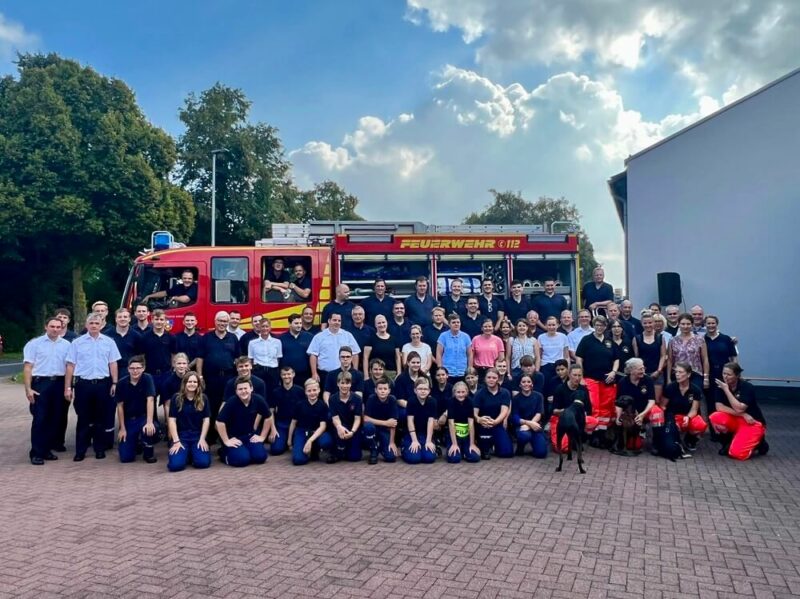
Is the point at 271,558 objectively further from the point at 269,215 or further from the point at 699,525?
the point at 269,215

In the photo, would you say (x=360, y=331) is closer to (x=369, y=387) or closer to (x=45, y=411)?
(x=369, y=387)

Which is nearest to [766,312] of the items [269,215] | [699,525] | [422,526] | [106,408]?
[699,525]

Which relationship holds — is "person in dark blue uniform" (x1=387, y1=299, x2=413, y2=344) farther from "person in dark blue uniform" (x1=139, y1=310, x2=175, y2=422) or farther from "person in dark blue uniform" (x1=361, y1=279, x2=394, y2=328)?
"person in dark blue uniform" (x1=139, y1=310, x2=175, y2=422)

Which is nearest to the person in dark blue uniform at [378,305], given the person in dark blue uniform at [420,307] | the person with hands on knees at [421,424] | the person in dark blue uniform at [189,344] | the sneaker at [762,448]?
the person in dark blue uniform at [420,307]

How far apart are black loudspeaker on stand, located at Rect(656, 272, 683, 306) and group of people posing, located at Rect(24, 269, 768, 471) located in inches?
153

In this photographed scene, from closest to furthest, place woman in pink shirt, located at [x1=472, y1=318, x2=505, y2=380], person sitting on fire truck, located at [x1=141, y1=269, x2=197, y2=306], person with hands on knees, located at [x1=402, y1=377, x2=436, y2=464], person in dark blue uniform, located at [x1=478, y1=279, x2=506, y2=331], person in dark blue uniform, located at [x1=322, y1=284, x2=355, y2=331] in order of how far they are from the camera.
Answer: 1. person with hands on knees, located at [x1=402, y1=377, x2=436, y2=464]
2. woman in pink shirt, located at [x1=472, y1=318, x2=505, y2=380]
3. person in dark blue uniform, located at [x1=322, y1=284, x2=355, y2=331]
4. person in dark blue uniform, located at [x1=478, y1=279, x2=506, y2=331]
5. person sitting on fire truck, located at [x1=141, y1=269, x2=197, y2=306]

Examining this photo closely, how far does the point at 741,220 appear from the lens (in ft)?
39.5

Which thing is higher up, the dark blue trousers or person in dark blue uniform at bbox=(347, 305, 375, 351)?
person in dark blue uniform at bbox=(347, 305, 375, 351)

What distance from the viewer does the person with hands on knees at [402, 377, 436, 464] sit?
7.31m

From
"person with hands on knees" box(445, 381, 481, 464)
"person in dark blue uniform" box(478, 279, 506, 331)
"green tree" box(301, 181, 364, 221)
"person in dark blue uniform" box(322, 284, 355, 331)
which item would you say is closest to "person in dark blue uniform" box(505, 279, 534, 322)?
"person in dark blue uniform" box(478, 279, 506, 331)

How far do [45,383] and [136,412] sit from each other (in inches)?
45.8

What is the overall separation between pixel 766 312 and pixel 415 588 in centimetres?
1063

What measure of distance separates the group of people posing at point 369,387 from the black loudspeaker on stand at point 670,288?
12.7ft

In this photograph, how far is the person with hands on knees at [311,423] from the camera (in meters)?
7.41
